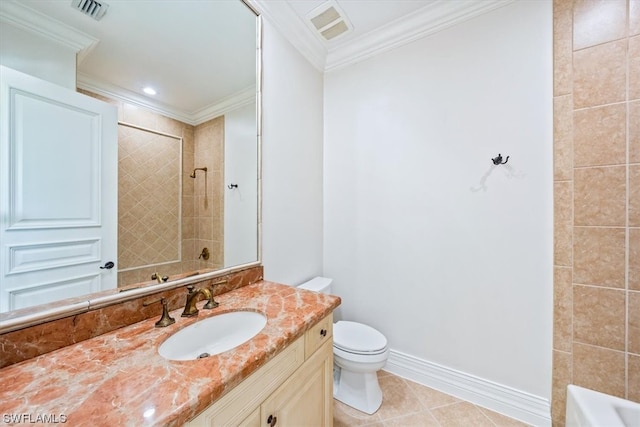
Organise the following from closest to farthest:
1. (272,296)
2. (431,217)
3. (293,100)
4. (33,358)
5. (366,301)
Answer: (33,358) < (272,296) < (431,217) < (293,100) < (366,301)

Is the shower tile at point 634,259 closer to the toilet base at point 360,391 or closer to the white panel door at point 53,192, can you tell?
the toilet base at point 360,391

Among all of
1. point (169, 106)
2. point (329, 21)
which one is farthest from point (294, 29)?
point (169, 106)

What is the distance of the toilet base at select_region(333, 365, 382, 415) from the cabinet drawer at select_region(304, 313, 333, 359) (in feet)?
2.10

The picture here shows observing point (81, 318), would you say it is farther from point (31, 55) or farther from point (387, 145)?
point (387, 145)

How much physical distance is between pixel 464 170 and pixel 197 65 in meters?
1.67

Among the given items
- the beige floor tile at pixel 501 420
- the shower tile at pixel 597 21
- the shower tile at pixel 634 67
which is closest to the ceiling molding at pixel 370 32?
the shower tile at pixel 597 21

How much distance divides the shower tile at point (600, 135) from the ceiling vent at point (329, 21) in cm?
152

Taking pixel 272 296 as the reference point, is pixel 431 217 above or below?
above

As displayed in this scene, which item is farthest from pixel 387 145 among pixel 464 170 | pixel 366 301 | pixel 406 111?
pixel 366 301

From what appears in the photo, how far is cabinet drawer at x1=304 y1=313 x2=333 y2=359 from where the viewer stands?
3.16 feet

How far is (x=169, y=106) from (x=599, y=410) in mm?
2399

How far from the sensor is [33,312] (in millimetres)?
722

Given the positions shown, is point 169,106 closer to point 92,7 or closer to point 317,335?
point 92,7

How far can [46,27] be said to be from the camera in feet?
2.53
